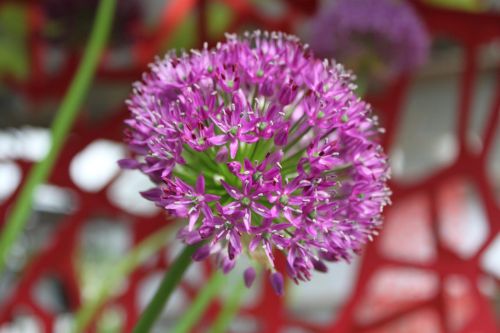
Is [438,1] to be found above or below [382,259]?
above

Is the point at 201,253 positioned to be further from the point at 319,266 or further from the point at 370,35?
the point at 370,35

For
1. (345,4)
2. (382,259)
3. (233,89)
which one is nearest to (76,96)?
(233,89)

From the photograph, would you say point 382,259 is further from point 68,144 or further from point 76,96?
point 76,96

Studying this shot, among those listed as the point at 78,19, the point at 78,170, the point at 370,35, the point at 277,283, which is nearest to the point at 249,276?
the point at 277,283

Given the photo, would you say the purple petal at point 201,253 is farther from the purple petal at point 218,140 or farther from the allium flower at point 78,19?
the allium flower at point 78,19

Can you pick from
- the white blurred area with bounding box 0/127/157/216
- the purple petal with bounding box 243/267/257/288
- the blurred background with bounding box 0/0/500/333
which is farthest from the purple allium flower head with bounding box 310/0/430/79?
the purple petal with bounding box 243/267/257/288

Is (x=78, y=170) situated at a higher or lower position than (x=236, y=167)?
lower
